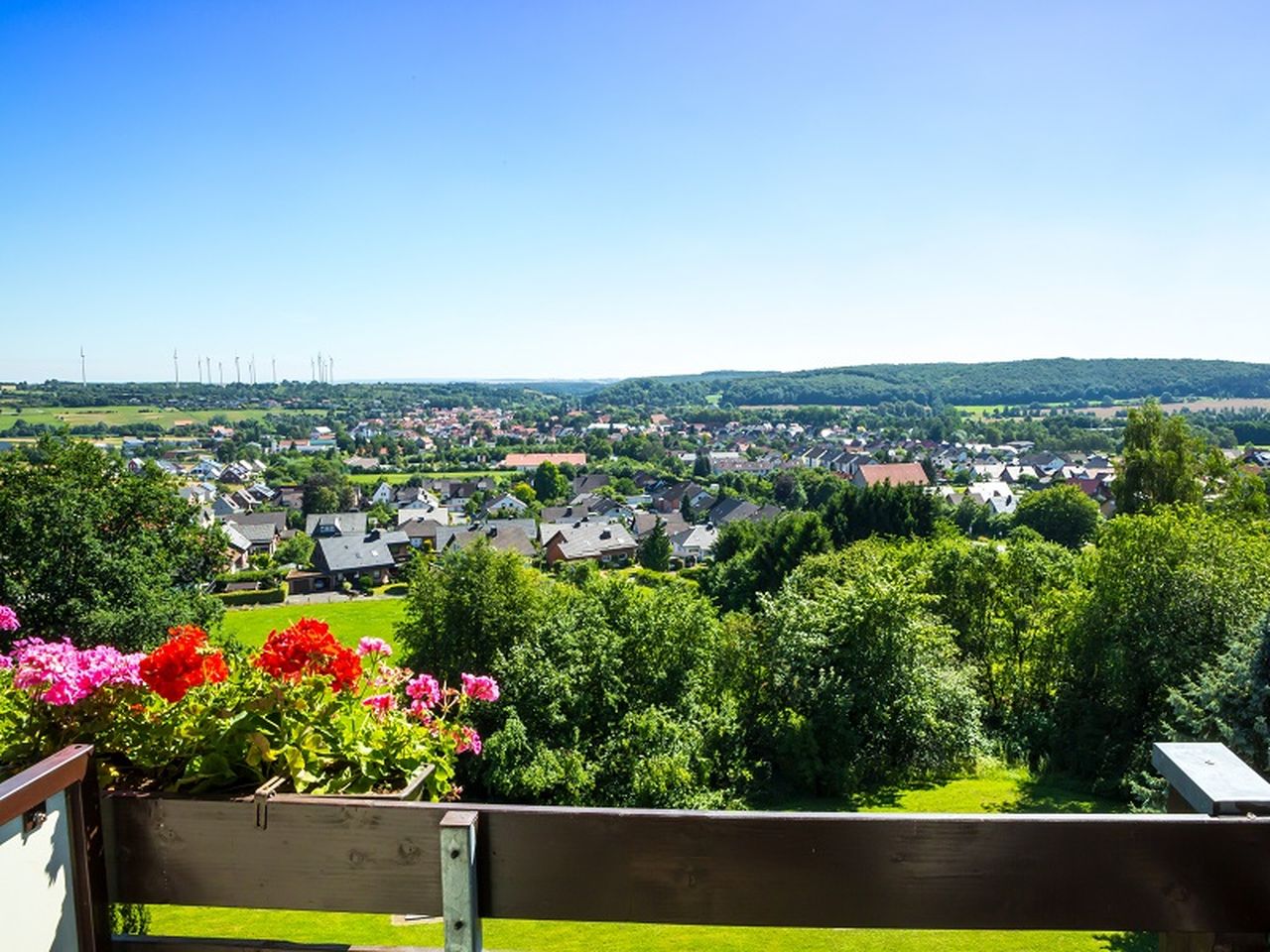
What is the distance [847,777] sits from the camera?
14023 millimetres

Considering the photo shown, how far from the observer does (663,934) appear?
944 cm

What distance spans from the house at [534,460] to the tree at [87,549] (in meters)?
81.5

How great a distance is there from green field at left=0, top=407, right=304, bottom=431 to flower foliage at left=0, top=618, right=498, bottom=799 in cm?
13579

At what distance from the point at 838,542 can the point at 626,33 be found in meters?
27.0

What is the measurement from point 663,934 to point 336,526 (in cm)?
5013

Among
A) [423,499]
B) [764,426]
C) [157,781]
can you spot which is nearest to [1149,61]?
[157,781]

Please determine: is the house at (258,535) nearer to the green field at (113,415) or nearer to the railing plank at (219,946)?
the railing plank at (219,946)

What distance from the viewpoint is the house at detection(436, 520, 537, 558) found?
166 ft

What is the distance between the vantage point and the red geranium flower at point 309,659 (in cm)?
187

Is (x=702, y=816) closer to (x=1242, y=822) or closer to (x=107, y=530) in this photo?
(x=1242, y=822)

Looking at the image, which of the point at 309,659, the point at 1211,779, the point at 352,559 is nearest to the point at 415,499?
the point at 352,559

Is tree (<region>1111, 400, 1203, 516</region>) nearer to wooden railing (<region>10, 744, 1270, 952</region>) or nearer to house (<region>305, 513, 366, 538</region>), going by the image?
wooden railing (<region>10, 744, 1270, 952</region>)

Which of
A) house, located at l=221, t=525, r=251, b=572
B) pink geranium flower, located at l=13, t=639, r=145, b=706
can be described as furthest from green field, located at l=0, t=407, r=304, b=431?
pink geranium flower, located at l=13, t=639, r=145, b=706

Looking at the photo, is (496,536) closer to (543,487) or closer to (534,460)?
(543,487)
